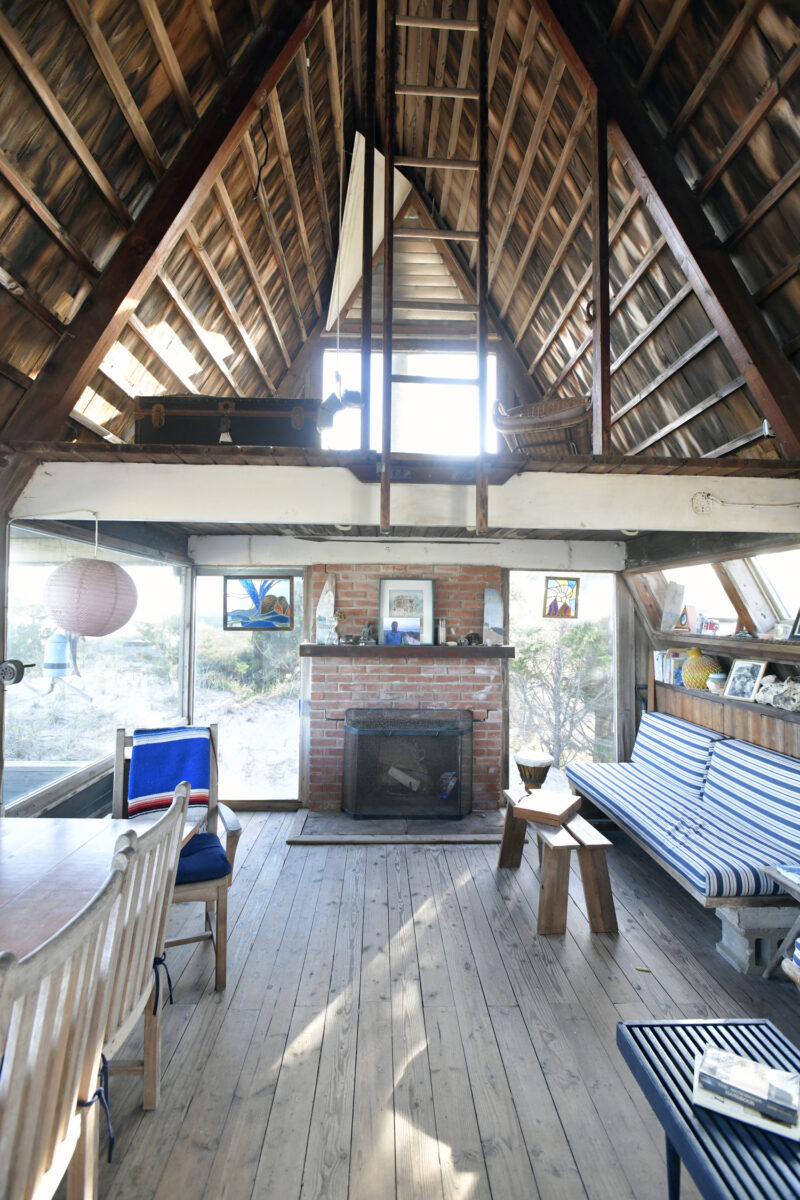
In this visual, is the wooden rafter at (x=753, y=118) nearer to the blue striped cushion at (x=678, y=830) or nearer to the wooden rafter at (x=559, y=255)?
the wooden rafter at (x=559, y=255)

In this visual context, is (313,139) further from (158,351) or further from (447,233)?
Result: (158,351)

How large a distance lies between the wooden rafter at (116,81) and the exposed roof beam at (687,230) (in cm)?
200

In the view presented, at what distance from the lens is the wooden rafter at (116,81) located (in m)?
2.19

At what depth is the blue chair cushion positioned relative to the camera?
2.63 metres

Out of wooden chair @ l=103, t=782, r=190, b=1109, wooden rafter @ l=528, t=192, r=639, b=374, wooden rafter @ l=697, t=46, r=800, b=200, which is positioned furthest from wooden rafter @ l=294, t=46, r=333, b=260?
wooden chair @ l=103, t=782, r=190, b=1109

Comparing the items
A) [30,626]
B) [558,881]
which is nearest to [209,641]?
[30,626]

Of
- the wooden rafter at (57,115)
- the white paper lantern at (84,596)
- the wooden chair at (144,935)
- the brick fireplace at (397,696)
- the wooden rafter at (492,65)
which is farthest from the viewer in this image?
the brick fireplace at (397,696)

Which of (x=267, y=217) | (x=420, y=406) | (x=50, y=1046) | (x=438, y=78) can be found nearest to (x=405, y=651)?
(x=420, y=406)

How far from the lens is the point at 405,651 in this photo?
5.08m

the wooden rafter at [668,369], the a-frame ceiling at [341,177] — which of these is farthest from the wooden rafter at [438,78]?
the wooden rafter at [668,369]

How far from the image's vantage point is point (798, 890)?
240 cm

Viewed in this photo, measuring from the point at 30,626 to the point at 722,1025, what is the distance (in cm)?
327

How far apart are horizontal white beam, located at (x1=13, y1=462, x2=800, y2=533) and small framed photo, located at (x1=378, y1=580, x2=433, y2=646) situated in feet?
7.14

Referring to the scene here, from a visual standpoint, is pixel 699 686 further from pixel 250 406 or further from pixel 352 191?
pixel 352 191
